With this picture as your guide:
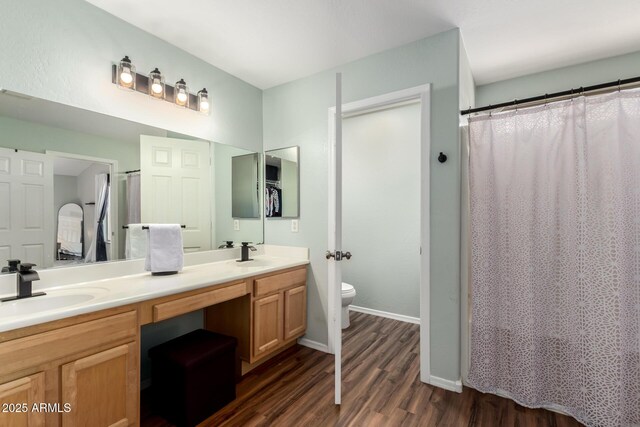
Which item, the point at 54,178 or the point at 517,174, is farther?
the point at 517,174

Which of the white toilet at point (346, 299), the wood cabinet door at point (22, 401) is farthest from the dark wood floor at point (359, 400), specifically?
the wood cabinet door at point (22, 401)

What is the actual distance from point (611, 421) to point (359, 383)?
4.66 feet

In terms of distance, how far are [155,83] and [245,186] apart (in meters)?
1.10

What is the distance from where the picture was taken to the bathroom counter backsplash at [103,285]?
1.24 meters

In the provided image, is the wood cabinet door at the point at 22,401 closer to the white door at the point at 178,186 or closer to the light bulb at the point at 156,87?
the white door at the point at 178,186

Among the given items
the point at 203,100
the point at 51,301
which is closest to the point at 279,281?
the point at 51,301

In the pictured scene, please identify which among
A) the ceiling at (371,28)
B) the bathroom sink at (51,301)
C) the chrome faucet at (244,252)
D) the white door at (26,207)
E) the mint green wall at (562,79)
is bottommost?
the bathroom sink at (51,301)

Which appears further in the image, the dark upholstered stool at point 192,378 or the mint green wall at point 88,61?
the dark upholstered stool at point 192,378

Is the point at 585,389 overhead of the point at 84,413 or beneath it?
beneath

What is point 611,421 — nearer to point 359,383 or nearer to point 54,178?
point 359,383

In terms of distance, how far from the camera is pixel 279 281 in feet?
7.75

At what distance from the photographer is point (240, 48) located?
2238mm

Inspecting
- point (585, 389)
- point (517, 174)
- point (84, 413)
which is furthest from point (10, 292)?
point (585, 389)

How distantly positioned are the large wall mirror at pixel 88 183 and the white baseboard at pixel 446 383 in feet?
6.63
